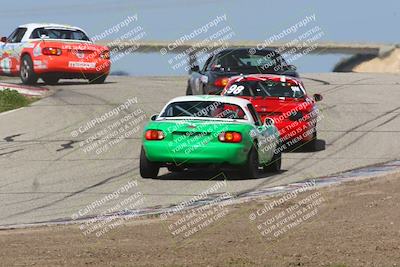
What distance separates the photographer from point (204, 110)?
15.3 meters

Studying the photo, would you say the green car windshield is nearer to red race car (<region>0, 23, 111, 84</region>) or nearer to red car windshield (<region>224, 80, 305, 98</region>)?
red car windshield (<region>224, 80, 305, 98</region>)

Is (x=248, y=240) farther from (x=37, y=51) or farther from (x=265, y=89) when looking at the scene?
(x=37, y=51)

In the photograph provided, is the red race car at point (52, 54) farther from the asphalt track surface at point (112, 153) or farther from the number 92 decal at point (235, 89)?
the number 92 decal at point (235, 89)

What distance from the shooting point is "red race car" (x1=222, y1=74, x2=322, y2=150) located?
18.2 meters

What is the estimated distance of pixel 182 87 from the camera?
2889 centimetres

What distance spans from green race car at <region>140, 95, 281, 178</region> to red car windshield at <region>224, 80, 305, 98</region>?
3.51 meters

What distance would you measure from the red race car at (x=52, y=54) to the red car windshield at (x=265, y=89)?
8.54 metres

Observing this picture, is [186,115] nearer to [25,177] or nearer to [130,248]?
[25,177]

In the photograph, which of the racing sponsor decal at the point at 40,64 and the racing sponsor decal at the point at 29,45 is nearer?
the racing sponsor decal at the point at 40,64

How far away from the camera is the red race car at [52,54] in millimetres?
26938

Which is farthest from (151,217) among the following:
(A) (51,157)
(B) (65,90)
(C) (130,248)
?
(B) (65,90)

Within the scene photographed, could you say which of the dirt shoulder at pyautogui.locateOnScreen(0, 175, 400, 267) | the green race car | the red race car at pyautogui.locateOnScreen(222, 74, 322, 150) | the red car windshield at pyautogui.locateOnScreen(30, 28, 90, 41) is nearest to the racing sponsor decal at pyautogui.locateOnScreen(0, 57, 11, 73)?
the red car windshield at pyautogui.locateOnScreen(30, 28, 90, 41)

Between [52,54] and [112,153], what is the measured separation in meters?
9.69

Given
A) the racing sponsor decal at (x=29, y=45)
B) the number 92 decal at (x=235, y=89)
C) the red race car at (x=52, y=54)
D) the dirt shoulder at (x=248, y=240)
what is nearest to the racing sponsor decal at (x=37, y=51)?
the red race car at (x=52, y=54)
